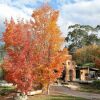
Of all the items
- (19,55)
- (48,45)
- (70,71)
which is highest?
(48,45)

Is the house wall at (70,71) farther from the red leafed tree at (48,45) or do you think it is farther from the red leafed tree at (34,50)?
the red leafed tree at (48,45)

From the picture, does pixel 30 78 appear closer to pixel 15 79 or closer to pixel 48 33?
pixel 15 79

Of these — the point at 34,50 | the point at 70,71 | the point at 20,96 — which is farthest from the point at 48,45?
the point at 70,71

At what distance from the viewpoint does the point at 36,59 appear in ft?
134

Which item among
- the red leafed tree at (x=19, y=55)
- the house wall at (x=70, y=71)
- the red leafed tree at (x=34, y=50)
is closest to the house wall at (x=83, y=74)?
the house wall at (x=70, y=71)

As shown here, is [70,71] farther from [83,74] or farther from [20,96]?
[20,96]

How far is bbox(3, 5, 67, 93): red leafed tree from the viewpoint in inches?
1513

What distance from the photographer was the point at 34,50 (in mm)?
40406

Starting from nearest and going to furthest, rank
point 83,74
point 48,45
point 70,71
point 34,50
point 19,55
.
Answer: point 19,55
point 34,50
point 48,45
point 70,71
point 83,74

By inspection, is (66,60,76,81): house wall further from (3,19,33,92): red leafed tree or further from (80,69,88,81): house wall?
(3,19,33,92): red leafed tree

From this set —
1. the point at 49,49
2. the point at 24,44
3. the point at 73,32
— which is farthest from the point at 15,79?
the point at 73,32

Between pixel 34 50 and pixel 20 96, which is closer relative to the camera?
pixel 20 96

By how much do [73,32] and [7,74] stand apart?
102m

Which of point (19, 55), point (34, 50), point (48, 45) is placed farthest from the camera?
point (48, 45)
